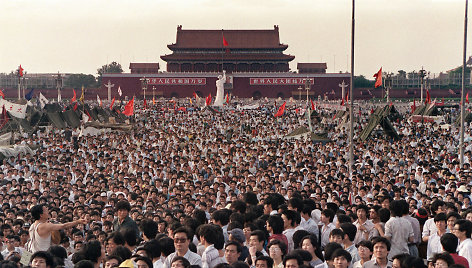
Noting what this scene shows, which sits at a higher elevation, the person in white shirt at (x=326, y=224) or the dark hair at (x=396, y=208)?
the dark hair at (x=396, y=208)

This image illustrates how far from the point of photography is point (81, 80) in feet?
276

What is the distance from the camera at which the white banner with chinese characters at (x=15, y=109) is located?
23.3m

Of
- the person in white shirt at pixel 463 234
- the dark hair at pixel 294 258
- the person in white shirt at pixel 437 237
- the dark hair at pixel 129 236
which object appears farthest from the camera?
the person in white shirt at pixel 437 237

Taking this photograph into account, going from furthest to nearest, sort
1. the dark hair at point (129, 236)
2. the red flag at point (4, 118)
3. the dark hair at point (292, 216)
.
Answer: the red flag at point (4, 118) < the dark hair at point (292, 216) < the dark hair at point (129, 236)

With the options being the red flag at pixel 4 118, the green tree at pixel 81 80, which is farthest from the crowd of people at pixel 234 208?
the green tree at pixel 81 80

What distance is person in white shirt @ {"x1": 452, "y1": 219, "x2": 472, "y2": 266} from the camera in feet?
20.6

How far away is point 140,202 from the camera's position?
412 inches

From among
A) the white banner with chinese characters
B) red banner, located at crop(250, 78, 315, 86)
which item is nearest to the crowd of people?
the white banner with chinese characters

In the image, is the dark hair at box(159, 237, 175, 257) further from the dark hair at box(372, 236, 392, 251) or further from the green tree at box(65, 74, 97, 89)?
the green tree at box(65, 74, 97, 89)

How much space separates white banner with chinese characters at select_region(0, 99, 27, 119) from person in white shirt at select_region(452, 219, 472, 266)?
63.4 feet

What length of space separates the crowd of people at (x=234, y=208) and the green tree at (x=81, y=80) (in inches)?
2434

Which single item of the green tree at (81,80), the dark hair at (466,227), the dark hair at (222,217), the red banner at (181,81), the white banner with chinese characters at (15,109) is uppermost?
the green tree at (81,80)

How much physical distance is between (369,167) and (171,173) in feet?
13.6

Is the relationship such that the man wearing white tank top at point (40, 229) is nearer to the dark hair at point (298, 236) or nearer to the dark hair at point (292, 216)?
the dark hair at point (292, 216)
